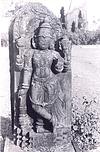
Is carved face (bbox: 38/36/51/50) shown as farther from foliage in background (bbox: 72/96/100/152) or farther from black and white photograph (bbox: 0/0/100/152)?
foliage in background (bbox: 72/96/100/152)

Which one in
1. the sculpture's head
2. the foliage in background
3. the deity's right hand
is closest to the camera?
the sculpture's head

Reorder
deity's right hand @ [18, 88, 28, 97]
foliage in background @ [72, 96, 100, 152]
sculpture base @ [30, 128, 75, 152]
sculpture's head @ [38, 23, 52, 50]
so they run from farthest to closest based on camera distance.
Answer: foliage in background @ [72, 96, 100, 152] < sculpture base @ [30, 128, 75, 152] < deity's right hand @ [18, 88, 28, 97] < sculpture's head @ [38, 23, 52, 50]

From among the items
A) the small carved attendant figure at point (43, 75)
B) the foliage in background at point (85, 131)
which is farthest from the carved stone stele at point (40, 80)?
the foliage in background at point (85, 131)

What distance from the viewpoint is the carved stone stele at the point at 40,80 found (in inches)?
204

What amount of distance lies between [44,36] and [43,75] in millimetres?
575

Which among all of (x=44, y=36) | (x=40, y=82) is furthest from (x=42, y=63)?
(x=44, y=36)

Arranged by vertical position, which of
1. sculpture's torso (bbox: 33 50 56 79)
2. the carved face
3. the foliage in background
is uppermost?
the carved face

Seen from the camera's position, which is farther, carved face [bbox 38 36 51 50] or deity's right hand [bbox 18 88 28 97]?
deity's right hand [bbox 18 88 28 97]

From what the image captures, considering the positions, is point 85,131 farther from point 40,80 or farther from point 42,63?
point 42,63

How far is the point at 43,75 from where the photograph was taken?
5.18 metres

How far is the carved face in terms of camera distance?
16.8ft

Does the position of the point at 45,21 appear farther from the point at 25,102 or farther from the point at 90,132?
the point at 90,132

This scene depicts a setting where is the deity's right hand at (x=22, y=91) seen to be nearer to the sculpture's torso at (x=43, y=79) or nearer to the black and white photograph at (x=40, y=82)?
the black and white photograph at (x=40, y=82)

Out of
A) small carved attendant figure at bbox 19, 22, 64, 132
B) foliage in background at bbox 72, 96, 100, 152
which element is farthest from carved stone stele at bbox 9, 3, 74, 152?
foliage in background at bbox 72, 96, 100, 152
